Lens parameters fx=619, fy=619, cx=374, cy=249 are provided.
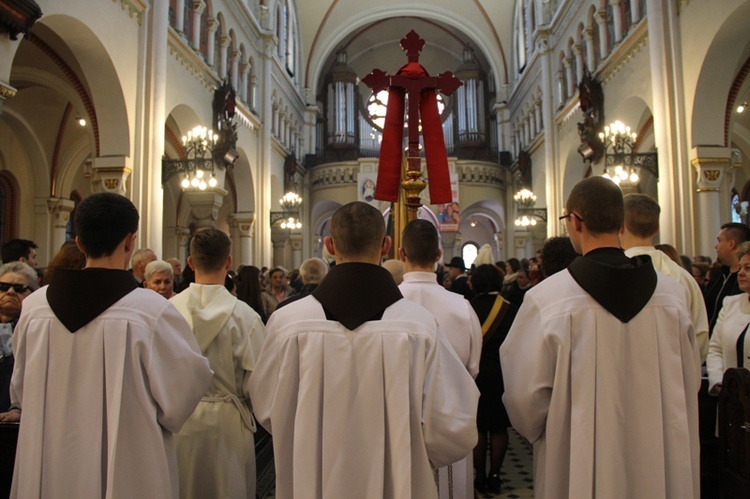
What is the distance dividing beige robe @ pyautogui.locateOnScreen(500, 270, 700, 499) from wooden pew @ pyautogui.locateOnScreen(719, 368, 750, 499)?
0.63 m

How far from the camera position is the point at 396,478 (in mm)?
2039

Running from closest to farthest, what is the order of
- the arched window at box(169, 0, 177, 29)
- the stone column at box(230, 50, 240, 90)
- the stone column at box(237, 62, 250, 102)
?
1. the arched window at box(169, 0, 177, 29)
2. the stone column at box(230, 50, 240, 90)
3. the stone column at box(237, 62, 250, 102)

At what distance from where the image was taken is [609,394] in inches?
84.8

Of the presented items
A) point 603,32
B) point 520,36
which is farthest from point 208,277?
point 520,36

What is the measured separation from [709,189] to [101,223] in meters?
8.73

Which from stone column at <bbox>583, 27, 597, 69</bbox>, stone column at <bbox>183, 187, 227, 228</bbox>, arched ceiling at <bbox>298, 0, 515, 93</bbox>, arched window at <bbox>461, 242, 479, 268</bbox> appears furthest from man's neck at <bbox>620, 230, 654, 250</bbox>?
arched window at <bbox>461, 242, 479, 268</bbox>

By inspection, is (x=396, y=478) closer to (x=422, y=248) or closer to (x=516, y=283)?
(x=422, y=248)

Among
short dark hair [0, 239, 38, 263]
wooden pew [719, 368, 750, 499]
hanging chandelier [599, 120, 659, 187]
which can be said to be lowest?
wooden pew [719, 368, 750, 499]

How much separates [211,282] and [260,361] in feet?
2.91

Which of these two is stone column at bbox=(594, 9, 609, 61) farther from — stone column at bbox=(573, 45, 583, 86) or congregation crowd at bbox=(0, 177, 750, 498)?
congregation crowd at bbox=(0, 177, 750, 498)

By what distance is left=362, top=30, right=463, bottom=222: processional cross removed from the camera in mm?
5391

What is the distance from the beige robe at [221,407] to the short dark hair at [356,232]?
94cm

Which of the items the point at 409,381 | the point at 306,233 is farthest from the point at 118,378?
the point at 306,233

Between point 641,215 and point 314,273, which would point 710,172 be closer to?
point 641,215
